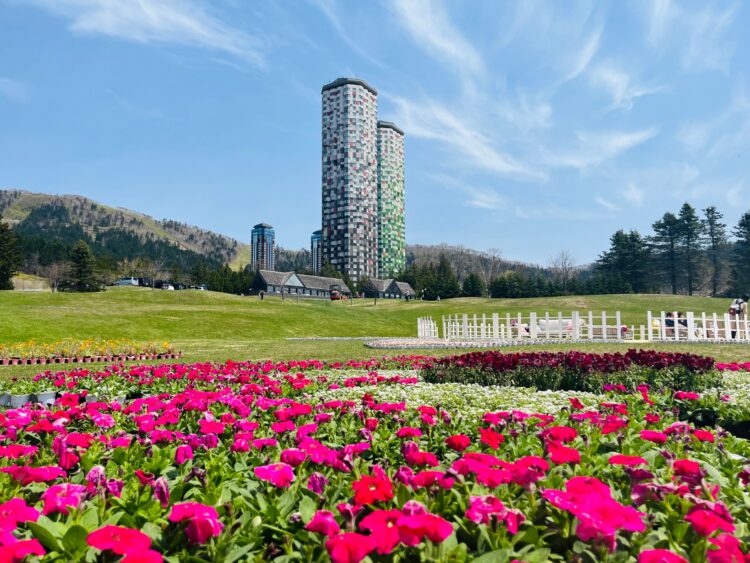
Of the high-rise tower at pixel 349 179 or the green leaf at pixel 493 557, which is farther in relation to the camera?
the high-rise tower at pixel 349 179

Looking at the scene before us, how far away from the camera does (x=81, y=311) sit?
3534 cm

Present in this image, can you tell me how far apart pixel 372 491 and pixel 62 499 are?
1397 millimetres

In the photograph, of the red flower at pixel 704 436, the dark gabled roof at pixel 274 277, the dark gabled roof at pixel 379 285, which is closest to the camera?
the red flower at pixel 704 436

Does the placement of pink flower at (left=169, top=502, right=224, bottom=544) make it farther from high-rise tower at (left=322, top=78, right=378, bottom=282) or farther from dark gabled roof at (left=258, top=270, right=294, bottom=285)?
high-rise tower at (left=322, top=78, right=378, bottom=282)

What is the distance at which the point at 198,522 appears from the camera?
189cm

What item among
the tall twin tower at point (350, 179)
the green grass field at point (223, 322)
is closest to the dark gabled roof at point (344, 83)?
the tall twin tower at point (350, 179)

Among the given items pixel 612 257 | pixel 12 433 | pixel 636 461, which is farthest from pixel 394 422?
pixel 612 257

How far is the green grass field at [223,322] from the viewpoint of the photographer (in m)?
21.8

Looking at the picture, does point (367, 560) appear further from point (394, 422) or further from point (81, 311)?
point (81, 311)

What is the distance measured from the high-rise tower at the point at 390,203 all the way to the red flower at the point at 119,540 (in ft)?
561

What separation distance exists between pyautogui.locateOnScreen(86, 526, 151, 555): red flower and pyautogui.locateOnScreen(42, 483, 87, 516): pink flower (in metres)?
0.75

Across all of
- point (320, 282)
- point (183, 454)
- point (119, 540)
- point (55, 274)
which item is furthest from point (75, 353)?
point (55, 274)

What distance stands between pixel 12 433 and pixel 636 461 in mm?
4503

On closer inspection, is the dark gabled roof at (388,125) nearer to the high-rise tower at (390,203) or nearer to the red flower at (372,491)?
the high-rise tower at (390,203)
